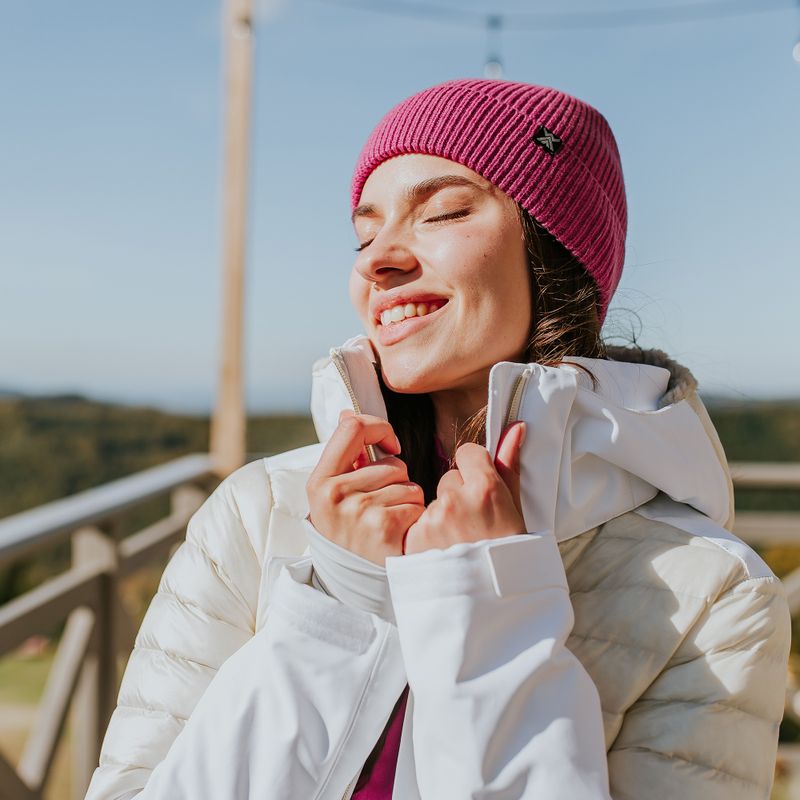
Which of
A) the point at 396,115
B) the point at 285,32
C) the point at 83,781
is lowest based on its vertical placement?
the point at 83,781

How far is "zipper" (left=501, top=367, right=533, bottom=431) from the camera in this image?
928mm

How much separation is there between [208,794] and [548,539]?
0.42 m

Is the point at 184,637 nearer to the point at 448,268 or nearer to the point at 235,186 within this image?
the point at 448,268

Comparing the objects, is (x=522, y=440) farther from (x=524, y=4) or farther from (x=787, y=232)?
(x=524, y=4)

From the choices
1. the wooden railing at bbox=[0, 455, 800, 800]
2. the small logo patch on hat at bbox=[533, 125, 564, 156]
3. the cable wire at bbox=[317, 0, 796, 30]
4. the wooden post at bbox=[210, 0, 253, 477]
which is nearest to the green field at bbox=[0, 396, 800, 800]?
the cable wire at bbox=[317, 0, 796, 30]

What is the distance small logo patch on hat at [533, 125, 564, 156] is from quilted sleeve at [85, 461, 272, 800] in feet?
1.89

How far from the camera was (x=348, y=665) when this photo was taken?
0.84 metres

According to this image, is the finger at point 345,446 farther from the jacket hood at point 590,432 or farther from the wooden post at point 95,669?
the wooden post at point 95,669

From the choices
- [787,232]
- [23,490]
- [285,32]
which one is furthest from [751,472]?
[285,32]

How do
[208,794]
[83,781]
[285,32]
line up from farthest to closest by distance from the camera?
1. [285,32]
2. [83,781]
3. [208,794]

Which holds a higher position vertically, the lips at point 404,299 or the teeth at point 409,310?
the lips at point 404,299

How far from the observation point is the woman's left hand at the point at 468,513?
80cm

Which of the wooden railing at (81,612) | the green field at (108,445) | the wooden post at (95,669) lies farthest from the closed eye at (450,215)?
the green field at (108,445)

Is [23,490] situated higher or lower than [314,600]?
lower
